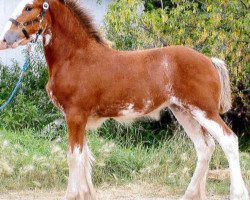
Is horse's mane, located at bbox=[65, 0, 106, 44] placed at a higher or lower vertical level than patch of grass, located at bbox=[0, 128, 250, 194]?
higher

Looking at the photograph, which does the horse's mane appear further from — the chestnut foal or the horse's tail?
the horse's tail

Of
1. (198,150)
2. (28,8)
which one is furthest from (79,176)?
(28,8)

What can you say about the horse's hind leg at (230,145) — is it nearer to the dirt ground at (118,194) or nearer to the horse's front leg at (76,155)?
the dirt ground at (118,194)

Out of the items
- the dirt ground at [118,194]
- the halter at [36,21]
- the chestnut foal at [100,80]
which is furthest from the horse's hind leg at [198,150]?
the halter at [36,21]

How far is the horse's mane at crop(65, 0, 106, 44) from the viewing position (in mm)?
7008

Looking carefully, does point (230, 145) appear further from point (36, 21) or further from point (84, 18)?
point (36, 21)

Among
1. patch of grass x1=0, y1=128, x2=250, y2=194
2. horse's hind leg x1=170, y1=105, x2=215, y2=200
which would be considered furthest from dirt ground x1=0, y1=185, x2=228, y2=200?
horse's hind leg x1=170, y1=105, x2=215, y2=200

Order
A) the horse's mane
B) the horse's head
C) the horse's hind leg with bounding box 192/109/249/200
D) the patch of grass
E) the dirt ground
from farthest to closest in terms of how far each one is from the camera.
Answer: the patch of grass → the dirt ground → the horse's mane → the horse's hind leg with bounding box 192/109/249/200 → the horse's head

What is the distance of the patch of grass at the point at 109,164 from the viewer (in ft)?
28.0

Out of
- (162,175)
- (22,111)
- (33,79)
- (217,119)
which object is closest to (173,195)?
(162,175)

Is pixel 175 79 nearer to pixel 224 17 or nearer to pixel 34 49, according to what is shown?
pixel 224 17

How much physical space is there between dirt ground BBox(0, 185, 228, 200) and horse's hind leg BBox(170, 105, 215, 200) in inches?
30.5

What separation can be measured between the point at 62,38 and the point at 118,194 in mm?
2315

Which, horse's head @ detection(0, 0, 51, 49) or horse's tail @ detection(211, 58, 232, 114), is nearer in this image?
horse's head @ detection(0, 0, 51, 49)
